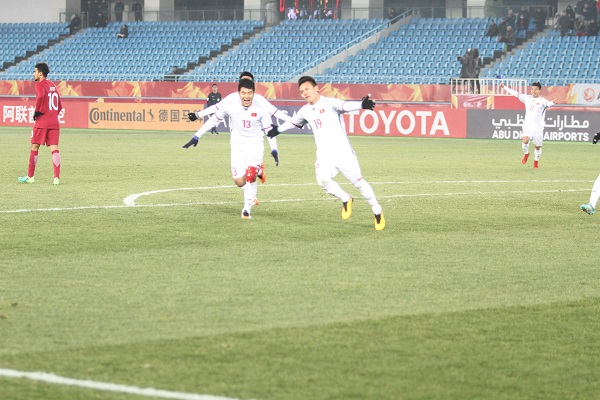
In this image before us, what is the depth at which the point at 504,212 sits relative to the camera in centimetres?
1484

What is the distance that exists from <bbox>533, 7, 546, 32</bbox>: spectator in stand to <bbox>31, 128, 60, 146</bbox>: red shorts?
108ft

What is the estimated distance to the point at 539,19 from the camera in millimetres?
47375

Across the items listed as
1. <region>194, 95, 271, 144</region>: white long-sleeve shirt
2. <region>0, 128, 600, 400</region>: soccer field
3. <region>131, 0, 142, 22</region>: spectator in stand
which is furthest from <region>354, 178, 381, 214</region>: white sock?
<region>131, 0, 142, 22</region>: spectator in stand

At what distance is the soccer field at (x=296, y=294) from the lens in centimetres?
591

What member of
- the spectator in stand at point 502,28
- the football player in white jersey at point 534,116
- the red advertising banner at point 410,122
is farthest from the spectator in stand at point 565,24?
the football player in white jersey at point 534,116

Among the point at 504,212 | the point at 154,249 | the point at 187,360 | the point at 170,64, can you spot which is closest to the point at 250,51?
the point at 170,64

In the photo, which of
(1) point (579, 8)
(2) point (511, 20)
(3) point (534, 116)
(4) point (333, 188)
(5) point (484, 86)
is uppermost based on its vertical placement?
(1) point (579, 8)

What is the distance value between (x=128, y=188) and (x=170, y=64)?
36.6m

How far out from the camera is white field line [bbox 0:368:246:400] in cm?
537

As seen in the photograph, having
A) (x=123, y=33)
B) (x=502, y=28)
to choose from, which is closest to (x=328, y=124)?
(x=502, y=28)

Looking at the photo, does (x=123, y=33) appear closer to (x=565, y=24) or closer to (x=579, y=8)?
(x=565, y=24)

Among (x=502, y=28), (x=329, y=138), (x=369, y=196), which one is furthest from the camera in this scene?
(x=502, y=28)

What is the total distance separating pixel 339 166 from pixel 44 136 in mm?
7034

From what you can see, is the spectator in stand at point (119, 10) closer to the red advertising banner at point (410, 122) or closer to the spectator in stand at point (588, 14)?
the red advertising banner at point (410, 122)
